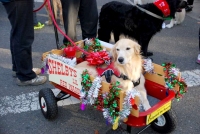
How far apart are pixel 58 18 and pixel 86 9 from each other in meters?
2.69

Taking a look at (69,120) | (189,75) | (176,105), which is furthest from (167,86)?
(189,75)

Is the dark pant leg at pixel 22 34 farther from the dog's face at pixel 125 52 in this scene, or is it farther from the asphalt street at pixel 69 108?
the dog's face at pixel 125 52

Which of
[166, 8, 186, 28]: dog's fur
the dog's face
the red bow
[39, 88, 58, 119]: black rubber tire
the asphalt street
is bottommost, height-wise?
the asphalt street

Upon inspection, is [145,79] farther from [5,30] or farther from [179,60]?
[5,30]

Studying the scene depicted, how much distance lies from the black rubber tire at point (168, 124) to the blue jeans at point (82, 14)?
1.65 meters

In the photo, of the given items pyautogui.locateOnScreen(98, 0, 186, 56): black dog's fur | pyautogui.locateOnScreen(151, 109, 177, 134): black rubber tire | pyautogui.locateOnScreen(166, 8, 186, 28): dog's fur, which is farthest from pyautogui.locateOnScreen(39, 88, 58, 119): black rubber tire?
pyautogui.locateOnScreen(166, 8, 186, 28): dog's fur

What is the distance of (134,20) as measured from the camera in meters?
3.78

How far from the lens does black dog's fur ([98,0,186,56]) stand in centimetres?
371

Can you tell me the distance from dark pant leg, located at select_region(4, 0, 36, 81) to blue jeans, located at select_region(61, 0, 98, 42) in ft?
1.80

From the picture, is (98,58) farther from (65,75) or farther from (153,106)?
(153,106)

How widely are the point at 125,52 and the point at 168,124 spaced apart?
2.64 ft

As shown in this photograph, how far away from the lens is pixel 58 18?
603cm

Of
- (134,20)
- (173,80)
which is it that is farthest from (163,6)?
(173,80)

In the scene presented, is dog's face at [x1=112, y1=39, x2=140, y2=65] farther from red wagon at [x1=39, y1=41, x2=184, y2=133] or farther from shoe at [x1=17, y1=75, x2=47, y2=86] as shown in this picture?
shoe at [x1=17, y1=75, x2=47, y2=86]
